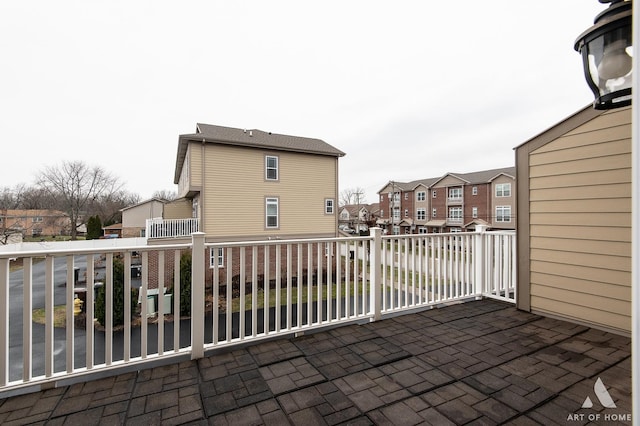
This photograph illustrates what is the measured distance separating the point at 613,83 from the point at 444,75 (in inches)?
223

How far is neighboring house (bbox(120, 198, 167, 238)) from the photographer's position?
23078 mm

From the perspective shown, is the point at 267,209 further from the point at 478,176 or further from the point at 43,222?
the point at 478,176

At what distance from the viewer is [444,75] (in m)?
6.28

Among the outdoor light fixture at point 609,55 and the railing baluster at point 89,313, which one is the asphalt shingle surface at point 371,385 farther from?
the outdoor light fixture at point 609,55

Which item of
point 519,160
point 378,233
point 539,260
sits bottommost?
point 539,260

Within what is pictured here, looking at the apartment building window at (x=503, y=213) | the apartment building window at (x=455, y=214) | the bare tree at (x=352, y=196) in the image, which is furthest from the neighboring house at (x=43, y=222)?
the apartment building window at (x=503, y=213)

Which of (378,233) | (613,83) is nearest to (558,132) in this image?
(613,83)

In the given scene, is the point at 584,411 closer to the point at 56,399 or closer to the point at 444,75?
the point at 56,399

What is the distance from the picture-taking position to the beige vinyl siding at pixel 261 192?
11430mm

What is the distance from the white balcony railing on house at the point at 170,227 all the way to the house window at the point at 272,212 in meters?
3.00

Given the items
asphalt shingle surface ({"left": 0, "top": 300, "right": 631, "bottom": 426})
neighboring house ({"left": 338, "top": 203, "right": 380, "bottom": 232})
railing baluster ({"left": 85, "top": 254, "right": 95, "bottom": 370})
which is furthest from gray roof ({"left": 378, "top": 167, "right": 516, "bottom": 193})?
railing baluster ({"left": 85, "top": 254, "right": 95, "bottom": 370})

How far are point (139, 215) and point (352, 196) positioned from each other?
2921 cm

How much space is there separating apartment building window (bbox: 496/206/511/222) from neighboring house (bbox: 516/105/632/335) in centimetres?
A: 2400

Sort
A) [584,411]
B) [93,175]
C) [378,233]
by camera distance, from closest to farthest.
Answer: [584,411] → [378,233] → [93,175]
